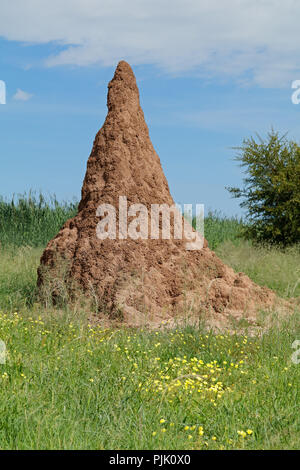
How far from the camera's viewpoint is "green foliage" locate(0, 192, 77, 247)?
1730 centimetres

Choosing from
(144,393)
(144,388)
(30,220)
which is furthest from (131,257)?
(30,220)

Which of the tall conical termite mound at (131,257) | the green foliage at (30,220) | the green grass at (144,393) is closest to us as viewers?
the green grass at (144,393)

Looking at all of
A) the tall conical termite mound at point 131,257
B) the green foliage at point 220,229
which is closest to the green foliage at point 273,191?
the green foliage at point 220,229

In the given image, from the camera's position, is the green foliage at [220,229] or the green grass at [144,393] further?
the green foliage at [220,229]

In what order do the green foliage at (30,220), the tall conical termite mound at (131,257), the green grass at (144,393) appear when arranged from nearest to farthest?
1. the green grass at (144,393)
2. the tall conical termite mound at (131,257)
3. the green foliage at (30,220)

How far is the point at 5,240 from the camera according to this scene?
17.0 meters

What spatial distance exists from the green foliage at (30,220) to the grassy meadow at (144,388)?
1058 cm

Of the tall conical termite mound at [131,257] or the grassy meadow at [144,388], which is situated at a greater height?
the tall conical termite mound at [131,257]

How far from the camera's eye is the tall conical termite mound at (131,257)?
7.21 meters

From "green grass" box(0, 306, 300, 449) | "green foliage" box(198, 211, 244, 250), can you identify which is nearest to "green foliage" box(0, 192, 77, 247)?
"green foliage" box(198, 211, 244, 250)

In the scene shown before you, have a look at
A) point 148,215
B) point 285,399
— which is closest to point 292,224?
point 148,215

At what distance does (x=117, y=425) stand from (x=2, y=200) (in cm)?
1688

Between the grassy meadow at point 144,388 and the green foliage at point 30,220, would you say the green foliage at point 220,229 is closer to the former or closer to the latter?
the green foliage at point 30,220

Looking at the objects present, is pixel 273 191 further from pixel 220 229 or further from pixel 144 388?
pixel 144 388
